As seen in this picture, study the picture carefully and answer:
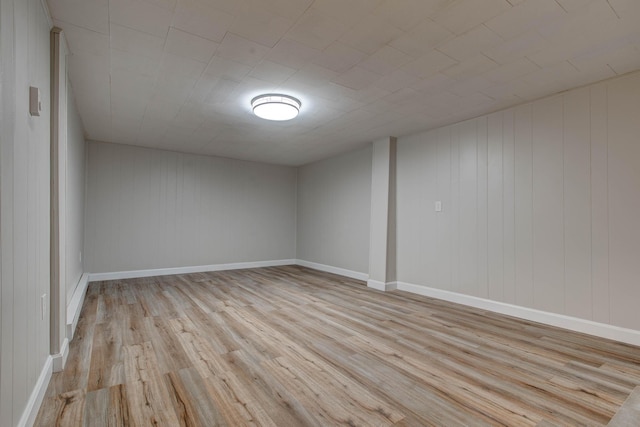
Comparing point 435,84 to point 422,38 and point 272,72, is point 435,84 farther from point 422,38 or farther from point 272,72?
point 272,72

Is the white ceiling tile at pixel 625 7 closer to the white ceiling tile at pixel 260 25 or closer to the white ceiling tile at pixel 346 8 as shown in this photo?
the white ceiling tile at pixel 346 8

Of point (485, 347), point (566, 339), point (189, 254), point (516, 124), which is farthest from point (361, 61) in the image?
point (189, 254)

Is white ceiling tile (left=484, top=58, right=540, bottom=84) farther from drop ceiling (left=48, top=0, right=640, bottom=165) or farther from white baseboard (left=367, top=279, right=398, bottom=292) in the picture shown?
white baseboard (left=367, top=279, right=398, bottom=292)

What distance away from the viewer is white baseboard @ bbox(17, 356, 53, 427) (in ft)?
4.59

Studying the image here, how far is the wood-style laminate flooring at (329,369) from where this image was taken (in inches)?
63.2

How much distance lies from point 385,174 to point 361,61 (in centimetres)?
238

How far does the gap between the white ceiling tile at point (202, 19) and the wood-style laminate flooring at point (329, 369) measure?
2319mm

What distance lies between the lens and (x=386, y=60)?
2.45m

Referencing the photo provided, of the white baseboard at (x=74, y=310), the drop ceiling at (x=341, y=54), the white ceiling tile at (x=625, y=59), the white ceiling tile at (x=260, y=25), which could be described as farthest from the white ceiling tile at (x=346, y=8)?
the white baseboard at (x=74, y=310)

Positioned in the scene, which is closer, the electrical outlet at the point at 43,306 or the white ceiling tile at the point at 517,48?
the electrical outlet at the point at 43,306

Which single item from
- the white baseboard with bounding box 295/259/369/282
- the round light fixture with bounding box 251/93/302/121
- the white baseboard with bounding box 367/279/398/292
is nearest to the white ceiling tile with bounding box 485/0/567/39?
the round light fixture with bounding box 251/93/302/121

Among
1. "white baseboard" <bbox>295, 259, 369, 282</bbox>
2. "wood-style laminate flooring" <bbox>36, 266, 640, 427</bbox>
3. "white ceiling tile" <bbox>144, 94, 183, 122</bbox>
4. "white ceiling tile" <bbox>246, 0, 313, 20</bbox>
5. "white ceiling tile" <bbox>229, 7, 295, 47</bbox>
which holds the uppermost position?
"white ceiling tile" <bbox>246, 0, 313, 20</bbox>

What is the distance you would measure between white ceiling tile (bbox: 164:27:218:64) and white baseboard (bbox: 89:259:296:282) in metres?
4.27

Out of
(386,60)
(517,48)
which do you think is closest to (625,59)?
(517,48)
